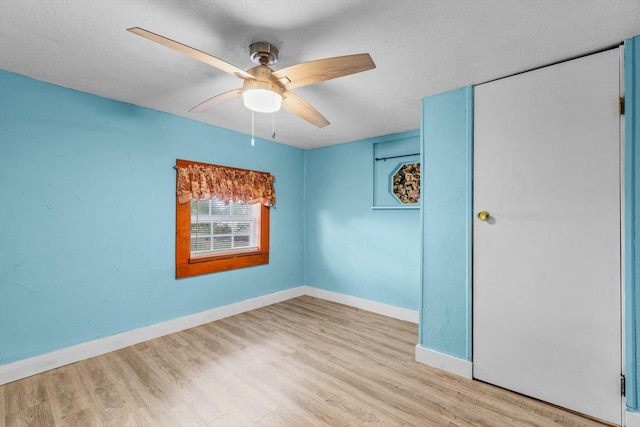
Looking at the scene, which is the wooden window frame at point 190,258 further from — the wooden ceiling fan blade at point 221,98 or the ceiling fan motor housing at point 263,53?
the ceiling fan motor housing at point 263,53

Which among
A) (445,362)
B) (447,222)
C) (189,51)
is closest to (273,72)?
(189,51)

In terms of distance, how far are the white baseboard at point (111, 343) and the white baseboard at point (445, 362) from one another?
2264mm

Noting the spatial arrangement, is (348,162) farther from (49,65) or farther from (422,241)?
(49,65)

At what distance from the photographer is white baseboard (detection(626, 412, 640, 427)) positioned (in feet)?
5.42

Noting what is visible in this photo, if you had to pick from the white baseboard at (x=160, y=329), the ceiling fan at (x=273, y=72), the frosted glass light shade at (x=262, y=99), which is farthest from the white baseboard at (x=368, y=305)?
the frosted glass light shade at (x=262, y=99)

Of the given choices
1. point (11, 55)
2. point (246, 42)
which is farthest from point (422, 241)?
point (11, 55)

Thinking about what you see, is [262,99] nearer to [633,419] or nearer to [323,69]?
[323,69]

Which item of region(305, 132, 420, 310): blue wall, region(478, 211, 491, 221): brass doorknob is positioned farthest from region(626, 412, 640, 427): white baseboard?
region(305, 132, 420, 310): blue wall

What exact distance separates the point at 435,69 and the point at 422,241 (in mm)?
1409

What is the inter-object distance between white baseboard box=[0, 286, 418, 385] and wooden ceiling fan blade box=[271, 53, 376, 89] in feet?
9.15

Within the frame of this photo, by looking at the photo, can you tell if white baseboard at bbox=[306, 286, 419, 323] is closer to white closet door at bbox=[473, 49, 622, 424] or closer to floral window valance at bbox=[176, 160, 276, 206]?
white closet door at bbox=[473, 49, 622, 424]

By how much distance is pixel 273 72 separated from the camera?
65.8 inches

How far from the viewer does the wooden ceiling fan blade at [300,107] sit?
74.9 inches

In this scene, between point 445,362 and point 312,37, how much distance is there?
266 cm
